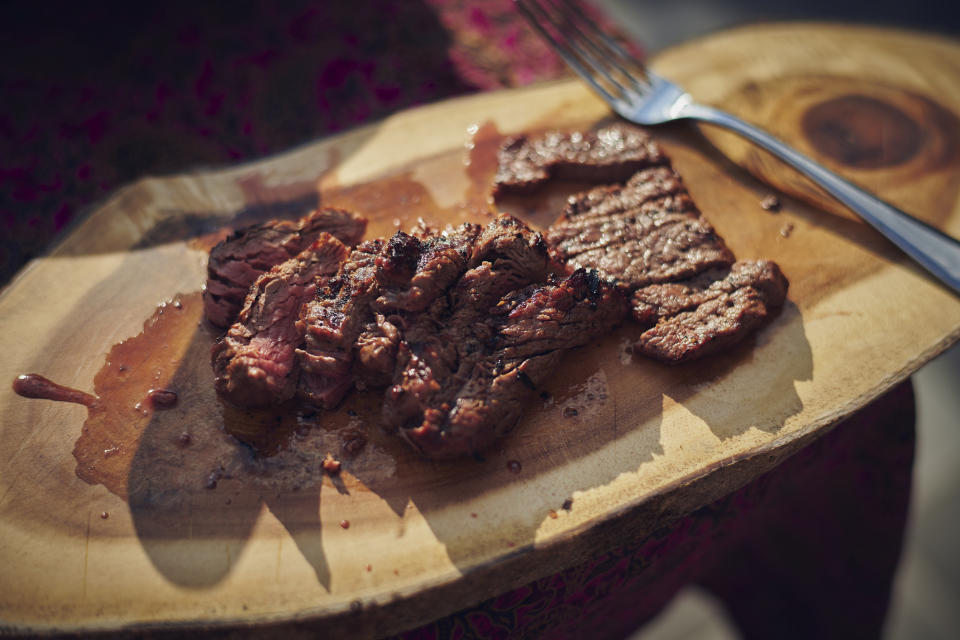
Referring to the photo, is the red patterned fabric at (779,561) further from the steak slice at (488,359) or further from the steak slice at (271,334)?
the steak slice at (271,334)

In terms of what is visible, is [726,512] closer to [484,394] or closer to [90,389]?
[484,394]

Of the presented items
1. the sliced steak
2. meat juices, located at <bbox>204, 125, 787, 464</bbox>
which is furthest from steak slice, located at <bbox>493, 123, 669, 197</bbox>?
the sliced steak

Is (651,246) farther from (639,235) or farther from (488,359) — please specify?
(488,359)

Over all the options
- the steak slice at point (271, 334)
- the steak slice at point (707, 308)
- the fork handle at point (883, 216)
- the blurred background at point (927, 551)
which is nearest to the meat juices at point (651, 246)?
the steak slice at point (707, 308)

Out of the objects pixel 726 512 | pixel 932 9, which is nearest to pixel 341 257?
pixel 726 512

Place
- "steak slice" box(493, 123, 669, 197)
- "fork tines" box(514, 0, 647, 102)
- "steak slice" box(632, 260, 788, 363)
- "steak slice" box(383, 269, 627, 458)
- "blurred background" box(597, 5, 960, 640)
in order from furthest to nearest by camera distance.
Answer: "blurred background" box(597, 5, 960, 640) → "fork tines" box(514, 0, 647, 102) → "steak slice" box(493, 123, 669, 197) → "steak slice" box(632, 260, 788, 363) → "steak slice" box(383, 269, 627, 458)

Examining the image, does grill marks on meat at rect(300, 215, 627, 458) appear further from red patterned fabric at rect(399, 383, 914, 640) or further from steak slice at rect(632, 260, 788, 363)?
red patterned fabric at rect(399, 383, 914, 640)
